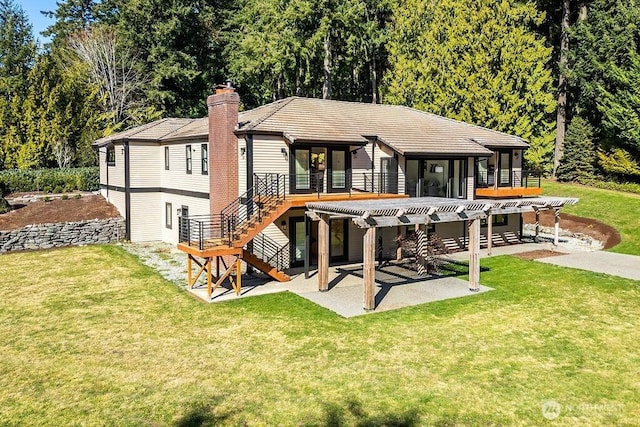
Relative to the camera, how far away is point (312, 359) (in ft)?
36.8

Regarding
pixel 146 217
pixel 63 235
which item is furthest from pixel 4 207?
pixel 146 217

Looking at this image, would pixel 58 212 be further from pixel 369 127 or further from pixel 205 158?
pixel 369 127

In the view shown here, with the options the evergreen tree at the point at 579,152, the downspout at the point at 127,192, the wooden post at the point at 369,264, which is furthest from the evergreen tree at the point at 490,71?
the wooden post at the point at 369,264

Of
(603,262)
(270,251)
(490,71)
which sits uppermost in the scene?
(490,71)

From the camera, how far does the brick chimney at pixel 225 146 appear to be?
754 inches

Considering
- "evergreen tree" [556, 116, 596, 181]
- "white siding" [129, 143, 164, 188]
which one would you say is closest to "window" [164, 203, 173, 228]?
"white siding" [129, 143, 164, 188]

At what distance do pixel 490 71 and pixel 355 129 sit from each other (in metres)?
19.1

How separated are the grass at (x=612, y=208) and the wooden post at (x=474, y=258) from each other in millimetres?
11521

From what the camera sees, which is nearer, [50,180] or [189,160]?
Answer: [189,160]

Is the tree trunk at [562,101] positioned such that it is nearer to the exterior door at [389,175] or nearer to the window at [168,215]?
the exterior door at [389,175]

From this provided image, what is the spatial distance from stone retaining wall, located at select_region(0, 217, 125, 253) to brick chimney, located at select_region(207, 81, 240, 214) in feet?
31.2

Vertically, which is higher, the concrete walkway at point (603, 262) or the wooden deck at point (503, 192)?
the wooden deck at point (503, 192)

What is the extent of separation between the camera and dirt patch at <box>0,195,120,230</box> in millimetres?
25806

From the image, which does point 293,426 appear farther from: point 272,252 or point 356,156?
point 356,156
